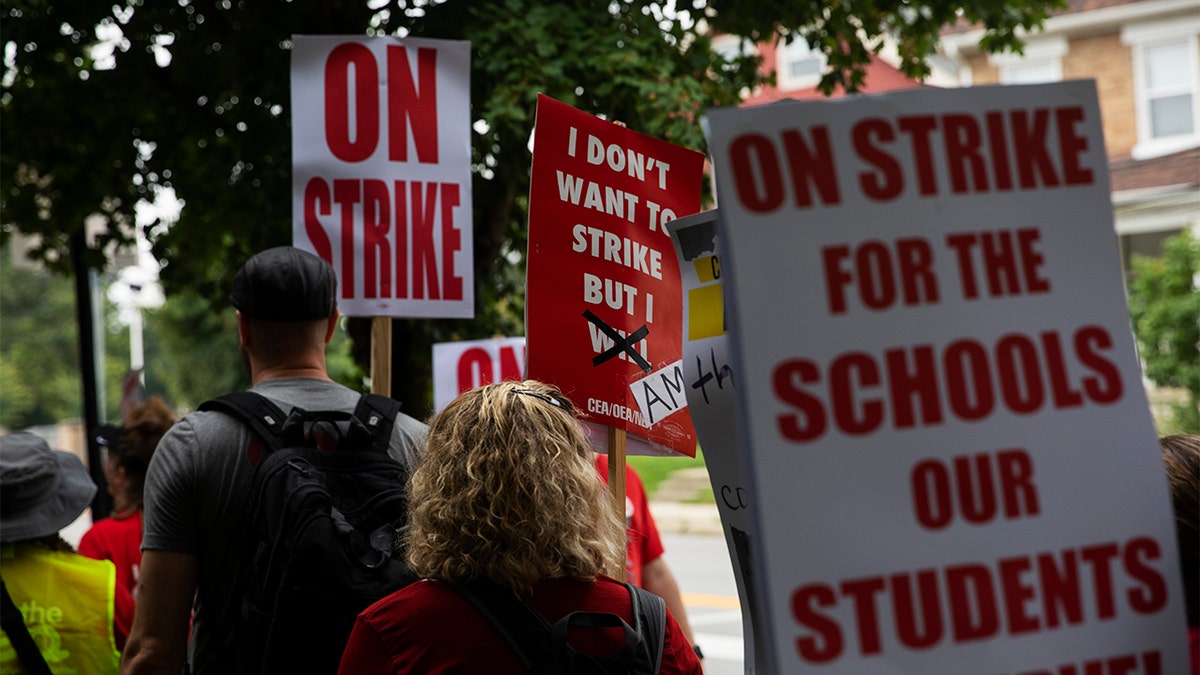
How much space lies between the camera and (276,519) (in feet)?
8.38

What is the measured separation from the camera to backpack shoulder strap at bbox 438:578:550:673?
2059 millimetres

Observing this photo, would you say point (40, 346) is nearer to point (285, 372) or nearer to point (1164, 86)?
point (1164, 86)

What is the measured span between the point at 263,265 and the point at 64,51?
5794 mm

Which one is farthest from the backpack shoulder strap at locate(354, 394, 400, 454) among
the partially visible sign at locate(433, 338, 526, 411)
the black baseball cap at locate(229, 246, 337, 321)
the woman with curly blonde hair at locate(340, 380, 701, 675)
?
the partially visible sign at locate(433, 338, 526, 411)

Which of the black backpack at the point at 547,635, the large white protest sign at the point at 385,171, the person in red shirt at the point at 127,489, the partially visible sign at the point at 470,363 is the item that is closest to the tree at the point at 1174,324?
the partially visible sign at the point at 470,363

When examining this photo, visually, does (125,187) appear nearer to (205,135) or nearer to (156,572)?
(205,135)

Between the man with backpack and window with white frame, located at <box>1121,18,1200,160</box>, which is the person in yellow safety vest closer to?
the man with backpack

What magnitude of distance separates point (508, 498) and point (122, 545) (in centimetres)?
291

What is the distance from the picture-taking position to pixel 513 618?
6.84 ft

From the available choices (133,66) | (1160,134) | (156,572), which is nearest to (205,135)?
(133,66)

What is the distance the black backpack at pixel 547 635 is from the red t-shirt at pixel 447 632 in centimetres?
2

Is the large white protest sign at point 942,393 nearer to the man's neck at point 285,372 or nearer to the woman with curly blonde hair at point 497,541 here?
the woman with curly blonde hair at point 497,541

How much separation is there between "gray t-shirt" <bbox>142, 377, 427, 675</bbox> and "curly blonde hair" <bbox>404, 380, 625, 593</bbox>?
24.0 inches

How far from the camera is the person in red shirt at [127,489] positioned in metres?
4.56
